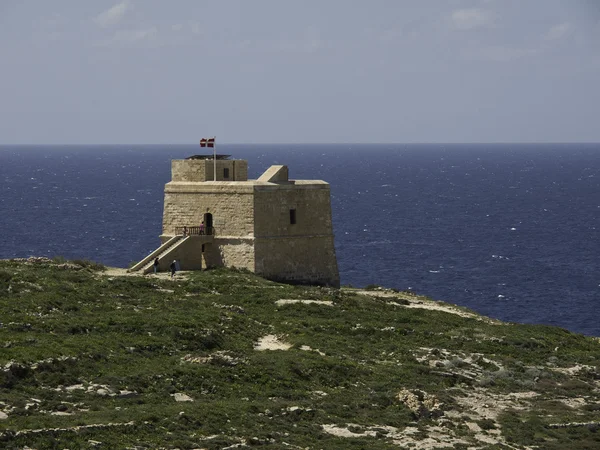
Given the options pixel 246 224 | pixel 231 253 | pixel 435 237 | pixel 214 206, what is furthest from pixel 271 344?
pixel 435 237

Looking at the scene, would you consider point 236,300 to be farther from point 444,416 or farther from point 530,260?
point 530,260

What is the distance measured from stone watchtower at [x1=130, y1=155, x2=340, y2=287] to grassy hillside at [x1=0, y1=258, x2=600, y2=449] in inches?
118

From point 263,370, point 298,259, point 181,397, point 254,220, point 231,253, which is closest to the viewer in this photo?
point 181,397

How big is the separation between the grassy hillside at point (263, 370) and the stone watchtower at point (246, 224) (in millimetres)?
2999

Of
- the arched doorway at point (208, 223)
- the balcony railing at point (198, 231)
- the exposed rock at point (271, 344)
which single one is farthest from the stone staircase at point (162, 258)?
the exposed rock at point (271, 344)

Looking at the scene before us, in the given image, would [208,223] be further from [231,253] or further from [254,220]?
[254,220]

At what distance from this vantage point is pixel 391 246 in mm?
96812

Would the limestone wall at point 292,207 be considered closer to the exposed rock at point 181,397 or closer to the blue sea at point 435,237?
the blue sea at point 435,237

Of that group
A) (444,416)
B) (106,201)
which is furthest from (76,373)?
(106,201)

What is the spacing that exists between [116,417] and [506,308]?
40372mm

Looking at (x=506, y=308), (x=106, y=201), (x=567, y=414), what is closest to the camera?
(x=567, y=414)

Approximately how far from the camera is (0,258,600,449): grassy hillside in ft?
97.5

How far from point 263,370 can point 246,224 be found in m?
15.9

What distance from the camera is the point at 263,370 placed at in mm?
35281
